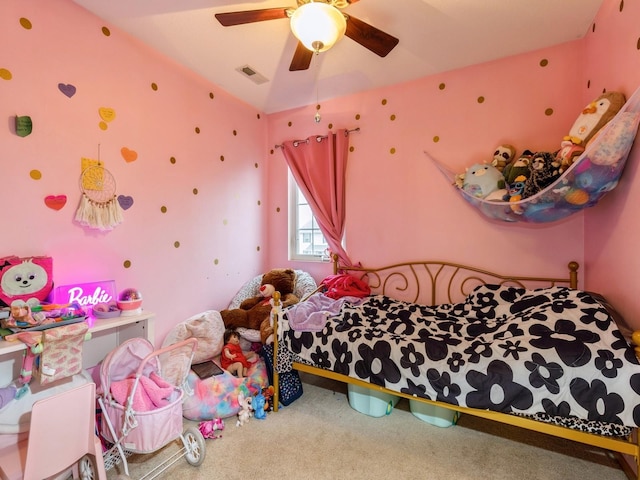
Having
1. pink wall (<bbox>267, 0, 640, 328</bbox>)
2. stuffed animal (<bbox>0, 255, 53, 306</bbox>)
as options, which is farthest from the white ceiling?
stuffed animal (<bbox>0, 255, 53, 306</bbox>)

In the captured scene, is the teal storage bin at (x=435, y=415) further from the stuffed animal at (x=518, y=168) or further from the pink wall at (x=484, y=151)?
the stuffed animal at (x=518, y=168)

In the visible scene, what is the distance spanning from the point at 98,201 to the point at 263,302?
57.3 inches

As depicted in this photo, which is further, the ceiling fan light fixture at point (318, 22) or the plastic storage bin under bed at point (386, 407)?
the plastic storage bin under bed at point (386, 407)

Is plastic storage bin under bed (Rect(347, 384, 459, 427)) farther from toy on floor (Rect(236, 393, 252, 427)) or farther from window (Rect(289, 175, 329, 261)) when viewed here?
window (Rect(289, 175, 329, 261))

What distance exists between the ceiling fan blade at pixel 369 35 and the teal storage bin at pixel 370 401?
2123 millimetres

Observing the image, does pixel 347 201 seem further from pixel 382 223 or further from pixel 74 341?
pixel 74 341

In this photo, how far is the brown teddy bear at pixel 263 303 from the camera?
2576 millimetres

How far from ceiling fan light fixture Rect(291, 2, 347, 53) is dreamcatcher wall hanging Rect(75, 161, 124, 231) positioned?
148cm

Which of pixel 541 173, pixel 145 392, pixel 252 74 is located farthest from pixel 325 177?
pixel 145 392

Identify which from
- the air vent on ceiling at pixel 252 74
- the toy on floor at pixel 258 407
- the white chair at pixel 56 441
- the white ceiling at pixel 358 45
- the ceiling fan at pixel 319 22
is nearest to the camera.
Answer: the white chair at pixel 56 441

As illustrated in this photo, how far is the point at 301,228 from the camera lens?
10.9 feet

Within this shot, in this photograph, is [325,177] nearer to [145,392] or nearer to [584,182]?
[584,182]

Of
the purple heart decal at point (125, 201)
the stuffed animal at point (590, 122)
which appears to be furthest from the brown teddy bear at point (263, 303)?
the stuffed animal at point (590, 122)

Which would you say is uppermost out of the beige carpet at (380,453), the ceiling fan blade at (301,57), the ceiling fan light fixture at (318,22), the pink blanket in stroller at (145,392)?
the ceiling fan blade at (301,57)
